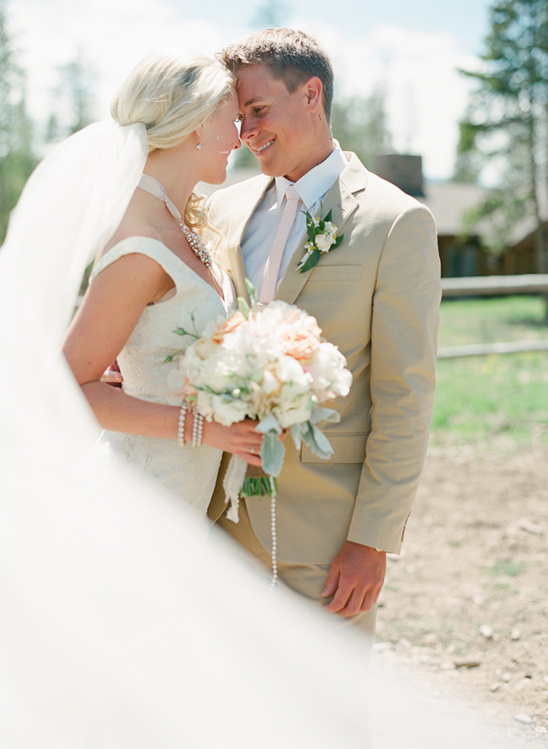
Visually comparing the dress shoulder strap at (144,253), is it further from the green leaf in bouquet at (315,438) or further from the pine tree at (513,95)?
the pine tree at (513,95)

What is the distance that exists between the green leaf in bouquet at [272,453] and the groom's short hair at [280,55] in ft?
4.65

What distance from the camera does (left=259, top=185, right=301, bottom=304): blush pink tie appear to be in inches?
111

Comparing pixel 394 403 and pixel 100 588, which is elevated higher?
pixel 394 403

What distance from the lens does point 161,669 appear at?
2725 millimetres

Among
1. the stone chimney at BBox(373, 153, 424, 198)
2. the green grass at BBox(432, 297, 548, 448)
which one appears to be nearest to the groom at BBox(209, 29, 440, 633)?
the stone chimney at BBox(373, 153, 424, 198)

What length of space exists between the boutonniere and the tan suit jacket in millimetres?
23

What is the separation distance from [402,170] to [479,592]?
9.41 ft

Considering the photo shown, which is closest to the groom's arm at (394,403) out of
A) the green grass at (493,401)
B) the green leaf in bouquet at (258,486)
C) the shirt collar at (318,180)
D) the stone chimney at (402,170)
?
the green leaf in bouquet at (258,486)

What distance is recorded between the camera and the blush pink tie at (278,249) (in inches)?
111

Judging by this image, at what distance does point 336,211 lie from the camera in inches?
109

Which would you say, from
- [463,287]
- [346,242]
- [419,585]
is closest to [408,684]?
[419,585]

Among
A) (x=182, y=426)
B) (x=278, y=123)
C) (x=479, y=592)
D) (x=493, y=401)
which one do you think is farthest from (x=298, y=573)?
(x=493, y=401)

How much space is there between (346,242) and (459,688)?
2340mm

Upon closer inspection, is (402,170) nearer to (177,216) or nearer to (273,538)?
(177,216)
